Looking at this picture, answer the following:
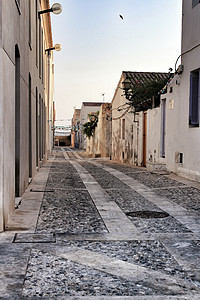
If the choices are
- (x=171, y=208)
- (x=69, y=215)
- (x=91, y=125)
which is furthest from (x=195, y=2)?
(x=91, y=125)

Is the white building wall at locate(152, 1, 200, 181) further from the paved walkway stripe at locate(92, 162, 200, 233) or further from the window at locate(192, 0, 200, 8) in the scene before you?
the paved walkway stripe at locate(92, 162, 200, 233)

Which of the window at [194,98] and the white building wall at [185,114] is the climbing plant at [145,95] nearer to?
the white building wall at [185,114]

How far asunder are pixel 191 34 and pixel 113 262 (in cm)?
808

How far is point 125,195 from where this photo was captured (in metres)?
7.00

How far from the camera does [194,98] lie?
9820mm

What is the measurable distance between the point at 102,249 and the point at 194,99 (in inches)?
280

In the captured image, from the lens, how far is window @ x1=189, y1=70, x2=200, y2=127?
32.1 ft

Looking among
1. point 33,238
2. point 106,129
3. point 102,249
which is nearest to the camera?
point 102,249

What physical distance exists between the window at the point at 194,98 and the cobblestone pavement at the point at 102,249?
3.68m

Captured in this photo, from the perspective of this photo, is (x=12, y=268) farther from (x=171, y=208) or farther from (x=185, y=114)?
(x=185, y=114)

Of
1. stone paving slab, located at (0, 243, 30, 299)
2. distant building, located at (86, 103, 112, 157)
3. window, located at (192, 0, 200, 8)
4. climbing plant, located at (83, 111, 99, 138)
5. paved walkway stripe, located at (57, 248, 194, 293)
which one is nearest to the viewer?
stone paving slab, located at (0, 243, 30, 299)

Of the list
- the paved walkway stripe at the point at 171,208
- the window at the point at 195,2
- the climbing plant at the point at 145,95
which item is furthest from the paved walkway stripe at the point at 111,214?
the climbing plant at the point at 145,95

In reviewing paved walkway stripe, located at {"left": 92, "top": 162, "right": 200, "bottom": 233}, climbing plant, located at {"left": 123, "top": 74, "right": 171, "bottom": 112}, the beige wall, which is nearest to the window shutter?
paved walkway stripe, located at {"left": 92, "top": 162, "right": 200, "bottom": 233}

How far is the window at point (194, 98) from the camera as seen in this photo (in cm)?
978
